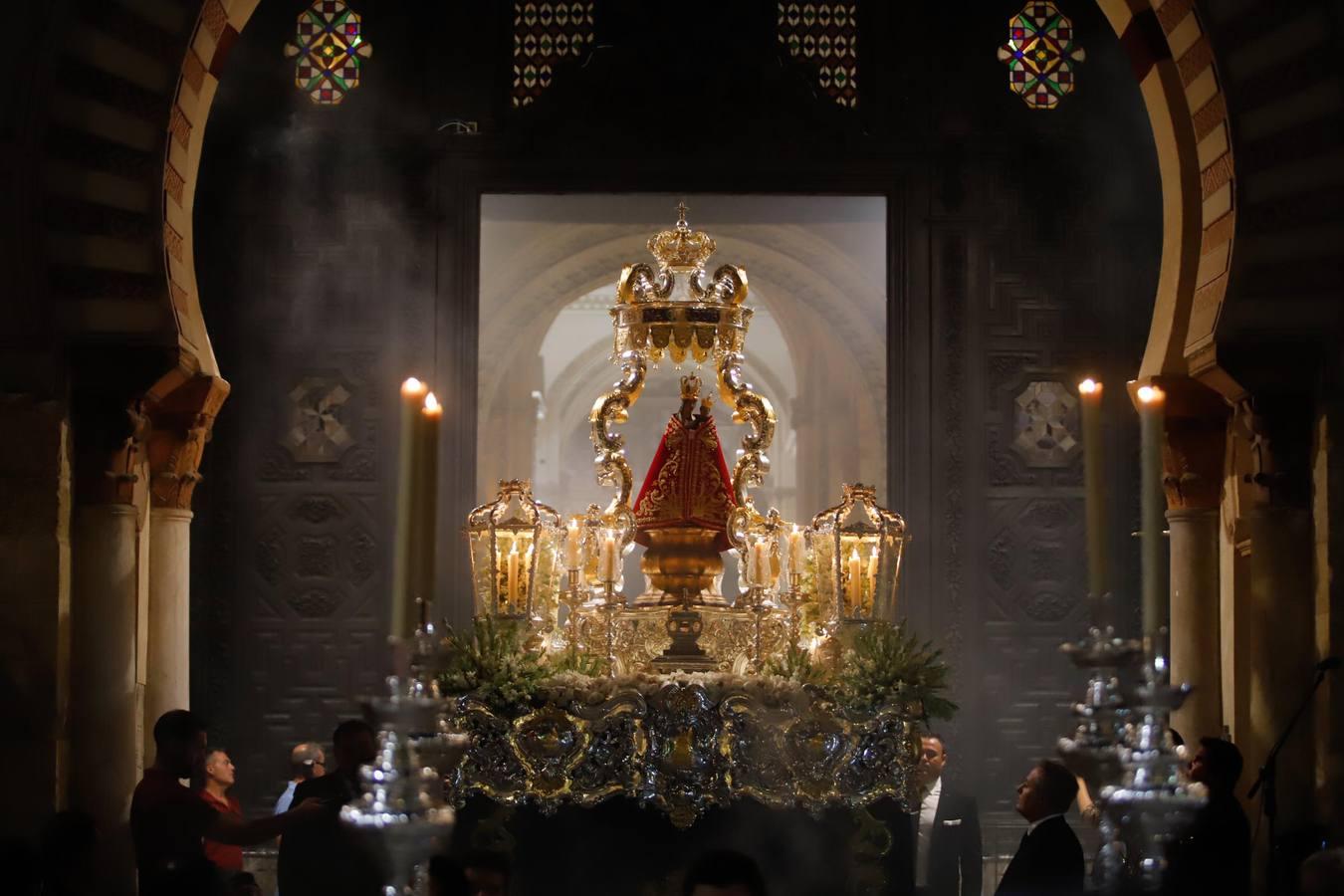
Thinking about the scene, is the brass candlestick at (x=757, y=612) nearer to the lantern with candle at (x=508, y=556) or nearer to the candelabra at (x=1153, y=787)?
the lantern with candle at (x=508, y=556)

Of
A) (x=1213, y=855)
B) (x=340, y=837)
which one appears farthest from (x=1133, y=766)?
(x=340, y=837)

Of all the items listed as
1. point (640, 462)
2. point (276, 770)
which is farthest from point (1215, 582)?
point (640, 462)

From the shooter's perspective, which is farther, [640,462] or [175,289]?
[640,462]

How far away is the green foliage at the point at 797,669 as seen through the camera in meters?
9.36

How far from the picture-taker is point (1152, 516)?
20.9ft

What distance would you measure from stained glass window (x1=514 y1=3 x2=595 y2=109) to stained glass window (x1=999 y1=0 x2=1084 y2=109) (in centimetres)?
300

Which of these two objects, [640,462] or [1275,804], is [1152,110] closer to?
[1275,804]

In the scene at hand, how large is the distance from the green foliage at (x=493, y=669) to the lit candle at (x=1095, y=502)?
340 centimetres

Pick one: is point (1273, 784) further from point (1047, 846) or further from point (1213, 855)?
point (1047, 846)

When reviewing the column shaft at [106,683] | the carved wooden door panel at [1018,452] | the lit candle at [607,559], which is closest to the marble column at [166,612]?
the column shaft at [106,683]

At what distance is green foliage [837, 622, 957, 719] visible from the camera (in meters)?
9.08

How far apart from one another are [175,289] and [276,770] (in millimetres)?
5144

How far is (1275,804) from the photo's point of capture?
29.0 ft

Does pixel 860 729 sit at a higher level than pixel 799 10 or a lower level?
lower
